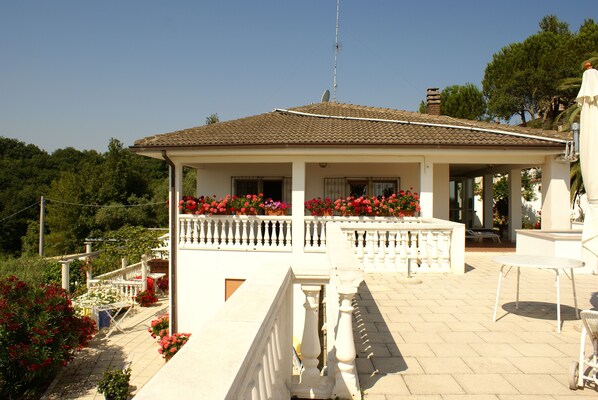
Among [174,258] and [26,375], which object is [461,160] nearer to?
[174,258]

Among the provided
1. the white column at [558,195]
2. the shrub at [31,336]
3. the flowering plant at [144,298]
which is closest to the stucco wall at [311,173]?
the white column at [558,195]

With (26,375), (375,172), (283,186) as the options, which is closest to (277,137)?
(283,186)

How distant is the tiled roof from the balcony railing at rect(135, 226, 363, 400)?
23.2 ft

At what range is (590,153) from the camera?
412 cm

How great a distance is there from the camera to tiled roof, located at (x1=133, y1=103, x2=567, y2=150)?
11.0 metres

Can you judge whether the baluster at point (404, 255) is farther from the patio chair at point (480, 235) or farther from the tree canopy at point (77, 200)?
the tree canopy at point (77, 200)

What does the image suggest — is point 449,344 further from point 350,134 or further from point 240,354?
point 350,134

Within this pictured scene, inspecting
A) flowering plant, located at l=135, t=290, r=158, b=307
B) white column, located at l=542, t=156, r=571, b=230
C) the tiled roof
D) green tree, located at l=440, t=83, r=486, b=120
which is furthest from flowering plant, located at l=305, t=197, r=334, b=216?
green tree, located at l=440, t=83, r=486, b=120

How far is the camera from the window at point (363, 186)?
1406cm

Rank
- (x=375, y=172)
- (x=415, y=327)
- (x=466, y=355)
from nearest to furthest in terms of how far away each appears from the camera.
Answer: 1. (x=466, y=355)
2. (x=415, y=327)
3. (x=375, y=172)

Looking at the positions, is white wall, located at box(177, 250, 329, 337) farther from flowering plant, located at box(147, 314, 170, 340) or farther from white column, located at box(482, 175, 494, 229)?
white column, located at box(482, 175, 494, 229)

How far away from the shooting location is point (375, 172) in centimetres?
1406

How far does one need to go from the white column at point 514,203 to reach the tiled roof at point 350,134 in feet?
7.37

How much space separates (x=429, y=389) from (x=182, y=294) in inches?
361
